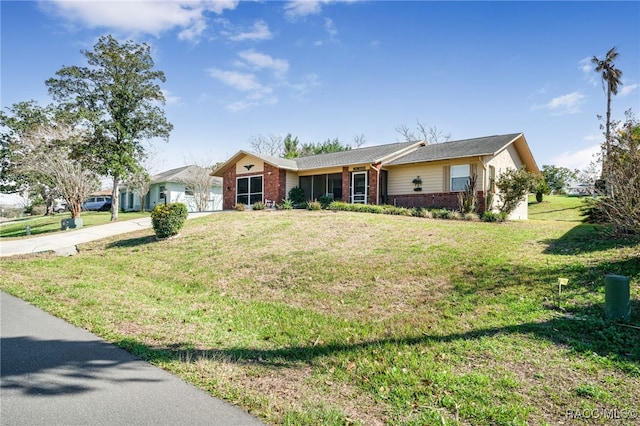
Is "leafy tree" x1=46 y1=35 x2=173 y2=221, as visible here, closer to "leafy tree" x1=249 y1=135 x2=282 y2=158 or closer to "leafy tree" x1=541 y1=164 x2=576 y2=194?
"leafy tree" x1=249 y1=135 x2=282 y2=158

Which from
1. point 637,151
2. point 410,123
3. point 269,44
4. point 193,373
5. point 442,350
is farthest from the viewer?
point 410,123

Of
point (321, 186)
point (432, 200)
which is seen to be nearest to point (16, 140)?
→ point (321, 186)

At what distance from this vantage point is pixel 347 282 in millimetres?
7309

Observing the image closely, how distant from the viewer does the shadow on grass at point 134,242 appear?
44.0 ft

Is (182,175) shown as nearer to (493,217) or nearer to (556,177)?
(493,217)

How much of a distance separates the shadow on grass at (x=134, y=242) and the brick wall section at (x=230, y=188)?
11303 mm

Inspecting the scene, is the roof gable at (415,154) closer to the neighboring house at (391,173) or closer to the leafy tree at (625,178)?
the neighboring house at (391,173)

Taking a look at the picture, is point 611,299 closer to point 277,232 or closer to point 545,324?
point 545,324

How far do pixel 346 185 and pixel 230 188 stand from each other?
9.63 m

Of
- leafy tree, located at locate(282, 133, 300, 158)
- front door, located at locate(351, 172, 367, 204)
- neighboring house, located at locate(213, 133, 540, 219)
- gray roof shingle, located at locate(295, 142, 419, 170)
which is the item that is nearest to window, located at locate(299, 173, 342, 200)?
neighboring house, located at locate(213, 133, 540, 219)

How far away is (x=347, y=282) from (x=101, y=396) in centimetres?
490

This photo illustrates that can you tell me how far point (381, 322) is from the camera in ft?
17.5

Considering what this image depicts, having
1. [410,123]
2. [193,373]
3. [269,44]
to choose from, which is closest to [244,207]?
[269,44]

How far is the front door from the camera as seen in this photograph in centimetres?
2108
